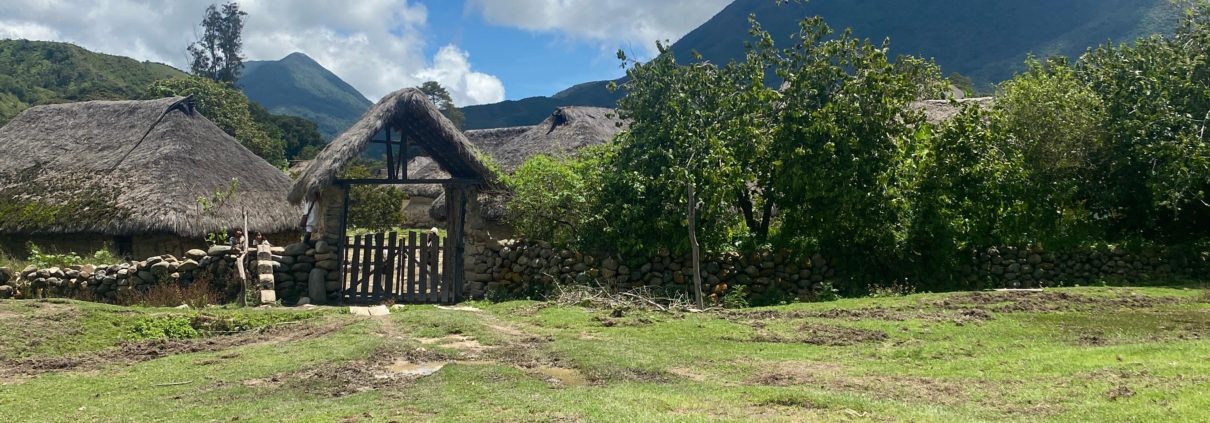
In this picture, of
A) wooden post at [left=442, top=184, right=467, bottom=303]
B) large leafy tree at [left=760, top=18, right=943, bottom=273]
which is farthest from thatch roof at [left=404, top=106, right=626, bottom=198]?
large leafy tree at [left=760, top=18, right=943, bottom=273]

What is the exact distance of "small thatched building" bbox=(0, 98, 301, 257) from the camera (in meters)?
18.0

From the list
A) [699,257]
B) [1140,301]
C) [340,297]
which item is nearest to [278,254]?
[340,297]

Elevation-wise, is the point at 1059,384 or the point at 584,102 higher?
the point at 584,102

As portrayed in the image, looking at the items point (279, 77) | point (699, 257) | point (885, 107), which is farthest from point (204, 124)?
point (279, 77)

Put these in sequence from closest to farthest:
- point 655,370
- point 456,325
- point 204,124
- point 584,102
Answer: point 655,370
point 456,325
point 204,124
point 584,102

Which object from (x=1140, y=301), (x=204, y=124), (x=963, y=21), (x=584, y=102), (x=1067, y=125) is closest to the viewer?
(x=1140, y=301)

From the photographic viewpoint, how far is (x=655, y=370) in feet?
25.5

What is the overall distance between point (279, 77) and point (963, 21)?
125 meters

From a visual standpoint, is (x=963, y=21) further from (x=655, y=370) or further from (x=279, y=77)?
(x=279, y=77)

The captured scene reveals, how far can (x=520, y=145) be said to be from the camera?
93.7 feet

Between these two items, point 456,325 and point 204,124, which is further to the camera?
point 204,124

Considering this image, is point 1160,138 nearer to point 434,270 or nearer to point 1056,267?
point 1056,267

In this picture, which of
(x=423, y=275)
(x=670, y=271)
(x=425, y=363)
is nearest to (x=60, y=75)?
(x=423, y=275)

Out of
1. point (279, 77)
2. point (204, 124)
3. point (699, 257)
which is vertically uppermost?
point (279, 77)
